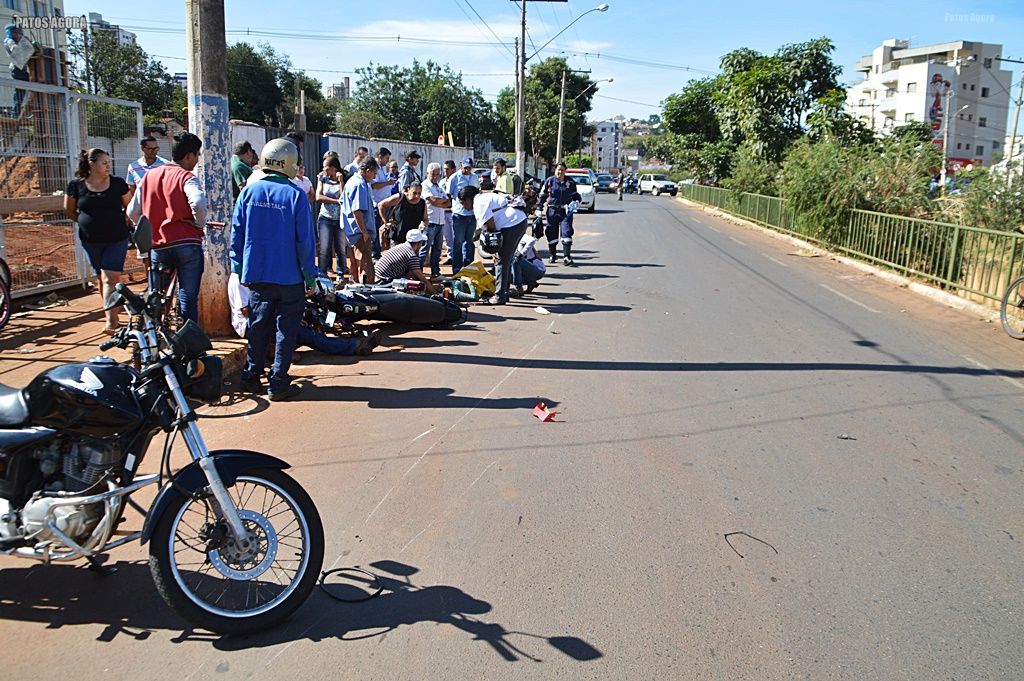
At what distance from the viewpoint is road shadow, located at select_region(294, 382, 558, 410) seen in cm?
671

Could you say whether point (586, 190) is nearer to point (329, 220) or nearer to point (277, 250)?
point (329, 220)

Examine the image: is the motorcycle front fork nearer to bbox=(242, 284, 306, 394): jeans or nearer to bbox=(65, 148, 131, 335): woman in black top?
bbox=(242, 284, 306, 394): jeans

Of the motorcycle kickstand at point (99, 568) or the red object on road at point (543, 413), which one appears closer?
the motorcycle kickstand at point (99, 568)

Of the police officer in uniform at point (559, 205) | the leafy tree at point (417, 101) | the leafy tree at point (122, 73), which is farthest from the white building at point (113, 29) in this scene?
the police officer in uniform at point (559, 205)

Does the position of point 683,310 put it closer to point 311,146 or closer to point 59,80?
point 311,146

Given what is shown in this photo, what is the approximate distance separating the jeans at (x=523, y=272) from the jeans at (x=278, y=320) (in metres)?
5.81

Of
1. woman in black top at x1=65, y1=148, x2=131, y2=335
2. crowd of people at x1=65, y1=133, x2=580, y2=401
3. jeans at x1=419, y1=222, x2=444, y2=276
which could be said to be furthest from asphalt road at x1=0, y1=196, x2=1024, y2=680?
jeans at x1=419, y1=222, x2=444, y2=276

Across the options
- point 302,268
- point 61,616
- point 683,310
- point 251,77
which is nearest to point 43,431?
point 61,616

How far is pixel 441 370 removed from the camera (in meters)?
7.88

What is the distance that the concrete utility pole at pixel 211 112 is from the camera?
296 inches

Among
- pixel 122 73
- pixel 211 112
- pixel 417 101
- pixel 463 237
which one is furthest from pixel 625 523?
pixel 417 101

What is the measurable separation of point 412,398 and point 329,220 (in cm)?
542

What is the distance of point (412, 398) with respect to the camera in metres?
6.91

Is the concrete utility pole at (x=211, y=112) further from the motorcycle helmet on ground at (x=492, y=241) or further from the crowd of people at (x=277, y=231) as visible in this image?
the motorcycle helmet on ground at (x=492, y=241)
